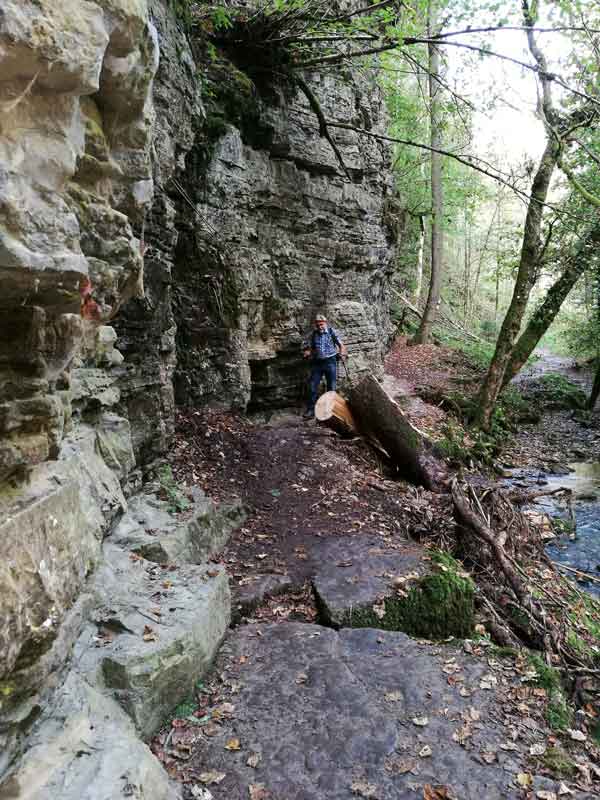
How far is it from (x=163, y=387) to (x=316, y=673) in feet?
13.2

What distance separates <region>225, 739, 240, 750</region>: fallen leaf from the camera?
3438 millimetres

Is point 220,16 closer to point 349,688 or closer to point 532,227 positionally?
point 532,227

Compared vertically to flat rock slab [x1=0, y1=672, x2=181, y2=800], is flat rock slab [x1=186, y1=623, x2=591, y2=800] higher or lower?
→ lower

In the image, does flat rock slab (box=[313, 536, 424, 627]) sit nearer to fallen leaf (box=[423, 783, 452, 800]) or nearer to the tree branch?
fallen leaf (box=[423, 783, 452, 800])

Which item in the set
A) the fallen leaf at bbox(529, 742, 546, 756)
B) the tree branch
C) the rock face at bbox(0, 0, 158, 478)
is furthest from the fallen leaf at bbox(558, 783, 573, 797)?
the tree branch

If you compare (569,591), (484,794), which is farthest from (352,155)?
(484,794)

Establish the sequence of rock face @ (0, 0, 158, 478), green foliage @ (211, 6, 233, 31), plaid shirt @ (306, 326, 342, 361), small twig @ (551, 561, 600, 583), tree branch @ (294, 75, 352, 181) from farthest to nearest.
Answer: plaid shirt @ (306, 326, 342, 361) < tree branch @ (294, 75, 352, 181) < green foliage @ (211, 6, 233, 31) < small twig @ (551, 561, 600, 583) < rock face @ (0, 0, 158, 478)

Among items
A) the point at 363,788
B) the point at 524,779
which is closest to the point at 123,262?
the point at 363,788

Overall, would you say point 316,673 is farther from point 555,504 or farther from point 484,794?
point 555,504

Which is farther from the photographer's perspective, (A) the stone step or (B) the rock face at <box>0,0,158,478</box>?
(A) the stone step

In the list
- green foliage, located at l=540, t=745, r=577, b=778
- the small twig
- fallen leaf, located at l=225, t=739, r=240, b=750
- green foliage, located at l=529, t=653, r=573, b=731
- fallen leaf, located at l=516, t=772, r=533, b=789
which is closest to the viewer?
fallen leaf, located at l=516, t=772, r=533, b=789

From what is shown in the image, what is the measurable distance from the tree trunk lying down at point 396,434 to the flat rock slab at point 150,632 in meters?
4.57

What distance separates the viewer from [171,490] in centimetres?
613

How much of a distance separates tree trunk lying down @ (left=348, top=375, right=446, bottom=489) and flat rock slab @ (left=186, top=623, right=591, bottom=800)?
13.1 ft
